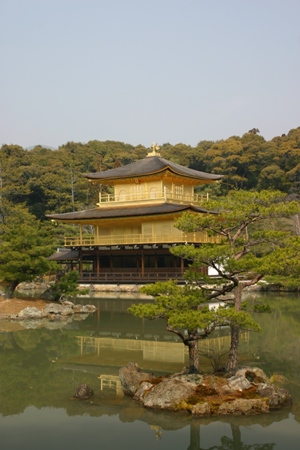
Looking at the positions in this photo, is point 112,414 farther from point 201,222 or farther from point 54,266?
point 54,266

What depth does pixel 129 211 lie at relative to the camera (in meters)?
32.5

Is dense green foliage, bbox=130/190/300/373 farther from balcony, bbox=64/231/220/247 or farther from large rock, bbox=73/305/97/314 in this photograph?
balcony, bbox=64/231/220/247

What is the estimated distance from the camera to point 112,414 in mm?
9047

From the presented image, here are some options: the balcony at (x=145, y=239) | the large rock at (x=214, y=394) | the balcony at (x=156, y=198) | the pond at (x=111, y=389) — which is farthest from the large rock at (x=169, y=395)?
the balcony at (x=156, y=198)

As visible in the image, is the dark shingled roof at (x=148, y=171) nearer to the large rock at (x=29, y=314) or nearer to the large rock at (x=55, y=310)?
the large rock at (x=55, y=310)

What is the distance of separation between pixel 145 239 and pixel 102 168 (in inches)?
1247

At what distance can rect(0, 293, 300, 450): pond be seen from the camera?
320 inches

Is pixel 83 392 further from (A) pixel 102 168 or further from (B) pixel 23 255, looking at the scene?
(A) pixel 102 168

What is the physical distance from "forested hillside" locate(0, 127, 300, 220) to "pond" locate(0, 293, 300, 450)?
112 ft

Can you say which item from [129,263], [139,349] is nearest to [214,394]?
[139,349]

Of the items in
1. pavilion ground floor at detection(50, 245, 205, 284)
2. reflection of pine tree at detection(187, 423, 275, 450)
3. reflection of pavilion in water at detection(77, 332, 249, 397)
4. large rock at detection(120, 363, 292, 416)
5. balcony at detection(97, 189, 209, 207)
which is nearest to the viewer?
reflection of pine tree at detection(187, 423, 275, 450)

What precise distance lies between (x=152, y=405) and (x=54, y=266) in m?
13.2

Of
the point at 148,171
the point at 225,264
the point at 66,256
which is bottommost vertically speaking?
the point at 66,256

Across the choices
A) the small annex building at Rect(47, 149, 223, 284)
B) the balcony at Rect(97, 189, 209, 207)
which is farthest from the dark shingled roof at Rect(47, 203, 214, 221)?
the balcony at Rect(97, 189, 209, 207)
